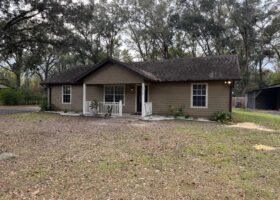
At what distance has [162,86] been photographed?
17.7m

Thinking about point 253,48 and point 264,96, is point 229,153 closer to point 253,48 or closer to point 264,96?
point 264,96

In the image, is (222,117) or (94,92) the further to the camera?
(94,92)

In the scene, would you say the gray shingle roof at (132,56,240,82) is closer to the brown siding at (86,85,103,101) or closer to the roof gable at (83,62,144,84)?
the roof gable at (83,62,144,84)

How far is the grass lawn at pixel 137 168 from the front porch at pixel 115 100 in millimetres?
7851

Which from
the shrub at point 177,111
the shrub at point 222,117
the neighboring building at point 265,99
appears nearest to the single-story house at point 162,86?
the shrub at point 177,111

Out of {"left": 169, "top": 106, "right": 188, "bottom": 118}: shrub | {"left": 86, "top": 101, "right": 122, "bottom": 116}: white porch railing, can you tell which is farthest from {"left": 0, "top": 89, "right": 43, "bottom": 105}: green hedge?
{"left": 169, "top": 106, "right": 188, "bottom": 118}: shrub

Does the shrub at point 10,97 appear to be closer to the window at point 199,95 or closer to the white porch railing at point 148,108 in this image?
the white porch railing at point 148,108

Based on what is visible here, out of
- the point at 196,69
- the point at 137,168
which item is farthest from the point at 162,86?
the point at 137,168

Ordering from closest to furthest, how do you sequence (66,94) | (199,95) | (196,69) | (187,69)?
(199,95)
(196,69)
(187,69)
(66,94)

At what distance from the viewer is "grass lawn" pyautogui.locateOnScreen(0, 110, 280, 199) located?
14.9 ft

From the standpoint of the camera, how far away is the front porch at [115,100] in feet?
57.6

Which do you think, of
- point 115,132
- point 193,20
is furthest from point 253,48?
Result: point 115,132

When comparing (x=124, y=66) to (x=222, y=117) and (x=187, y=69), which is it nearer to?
(x=187, y=69)

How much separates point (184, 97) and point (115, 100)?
503 cm
